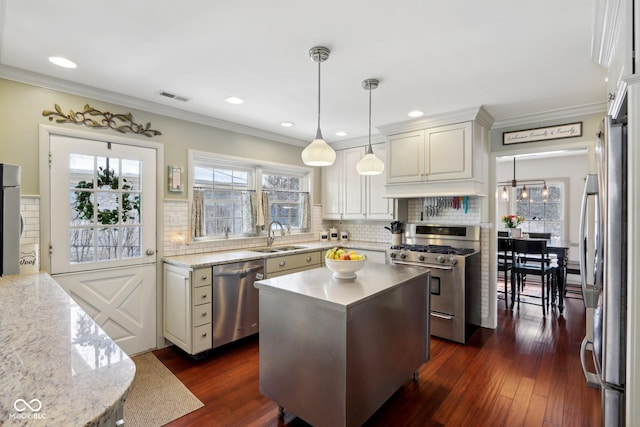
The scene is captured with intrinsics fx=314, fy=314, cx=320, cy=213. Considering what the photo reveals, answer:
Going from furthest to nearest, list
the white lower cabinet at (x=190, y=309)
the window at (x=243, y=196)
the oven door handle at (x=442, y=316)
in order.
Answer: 1. the window at (x=243, y=196)
2. the oven door handle at (x=442, y=316)
3. the white lower cabinet at (x=190, y=309)

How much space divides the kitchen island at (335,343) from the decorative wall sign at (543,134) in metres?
2.43

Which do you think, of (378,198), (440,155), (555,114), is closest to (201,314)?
(378,198)

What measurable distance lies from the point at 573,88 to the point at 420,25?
1.91 meters

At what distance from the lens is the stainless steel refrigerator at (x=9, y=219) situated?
2109 millimetres

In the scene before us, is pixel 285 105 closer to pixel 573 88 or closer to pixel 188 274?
pixel 188 274

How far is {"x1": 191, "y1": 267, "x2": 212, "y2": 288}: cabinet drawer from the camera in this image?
292 cm

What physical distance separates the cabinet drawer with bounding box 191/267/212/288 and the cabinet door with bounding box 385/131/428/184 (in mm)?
2444

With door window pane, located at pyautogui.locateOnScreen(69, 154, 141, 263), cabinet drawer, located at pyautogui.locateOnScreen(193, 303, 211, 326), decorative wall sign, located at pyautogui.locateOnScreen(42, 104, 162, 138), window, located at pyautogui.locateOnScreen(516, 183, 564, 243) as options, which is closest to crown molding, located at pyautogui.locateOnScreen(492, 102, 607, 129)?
window, located at pyautogui.locateOnScreen(516, 183, 564, 243)

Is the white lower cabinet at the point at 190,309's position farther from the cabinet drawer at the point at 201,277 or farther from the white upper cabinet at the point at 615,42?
the white upper cabinet at the point at 615,42

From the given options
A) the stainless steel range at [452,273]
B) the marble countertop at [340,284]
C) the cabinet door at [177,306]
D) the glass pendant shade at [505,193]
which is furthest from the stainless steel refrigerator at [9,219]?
the glass pendant shade at [505,193]

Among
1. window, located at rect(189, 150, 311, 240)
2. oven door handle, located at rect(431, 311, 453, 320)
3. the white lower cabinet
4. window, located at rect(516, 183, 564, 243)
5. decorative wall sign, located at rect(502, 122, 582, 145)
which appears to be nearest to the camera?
the white lower cabinet

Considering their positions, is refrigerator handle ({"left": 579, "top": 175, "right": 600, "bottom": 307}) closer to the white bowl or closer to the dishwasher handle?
the white bowl

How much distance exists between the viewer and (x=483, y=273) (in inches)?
151

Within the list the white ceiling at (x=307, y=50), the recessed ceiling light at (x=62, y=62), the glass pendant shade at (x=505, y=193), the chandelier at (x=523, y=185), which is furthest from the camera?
the glass pendant shade at (x=505, y=193)
